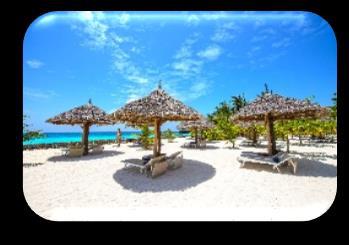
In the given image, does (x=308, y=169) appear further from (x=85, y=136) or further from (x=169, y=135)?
(x=169, y=135)

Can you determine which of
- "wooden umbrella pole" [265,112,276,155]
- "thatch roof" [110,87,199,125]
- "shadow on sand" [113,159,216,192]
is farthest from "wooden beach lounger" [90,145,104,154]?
"wooden umbrella pole" [265,112,276,155]

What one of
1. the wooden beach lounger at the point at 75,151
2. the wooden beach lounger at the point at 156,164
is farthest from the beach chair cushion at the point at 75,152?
the wooden beach lounger at the point at 156,164

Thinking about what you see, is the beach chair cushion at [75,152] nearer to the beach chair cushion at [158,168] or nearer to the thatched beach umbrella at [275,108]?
the beach chair cushion at [158,168]

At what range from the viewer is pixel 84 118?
10219 mm

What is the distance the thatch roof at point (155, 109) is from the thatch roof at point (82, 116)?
14.5 feet

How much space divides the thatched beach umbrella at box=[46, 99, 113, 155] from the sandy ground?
3.97 metres

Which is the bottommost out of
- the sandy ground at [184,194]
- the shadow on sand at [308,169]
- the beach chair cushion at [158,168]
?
the sandy ground at [184,194]

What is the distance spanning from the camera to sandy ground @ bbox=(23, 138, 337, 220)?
3588 millimetres

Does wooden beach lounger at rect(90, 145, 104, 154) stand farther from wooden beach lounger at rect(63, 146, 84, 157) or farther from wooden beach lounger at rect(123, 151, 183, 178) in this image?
wooden beach lounger at rect(123, 151, 183, 178)

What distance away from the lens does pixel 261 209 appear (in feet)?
12.1

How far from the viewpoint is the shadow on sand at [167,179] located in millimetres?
4906
